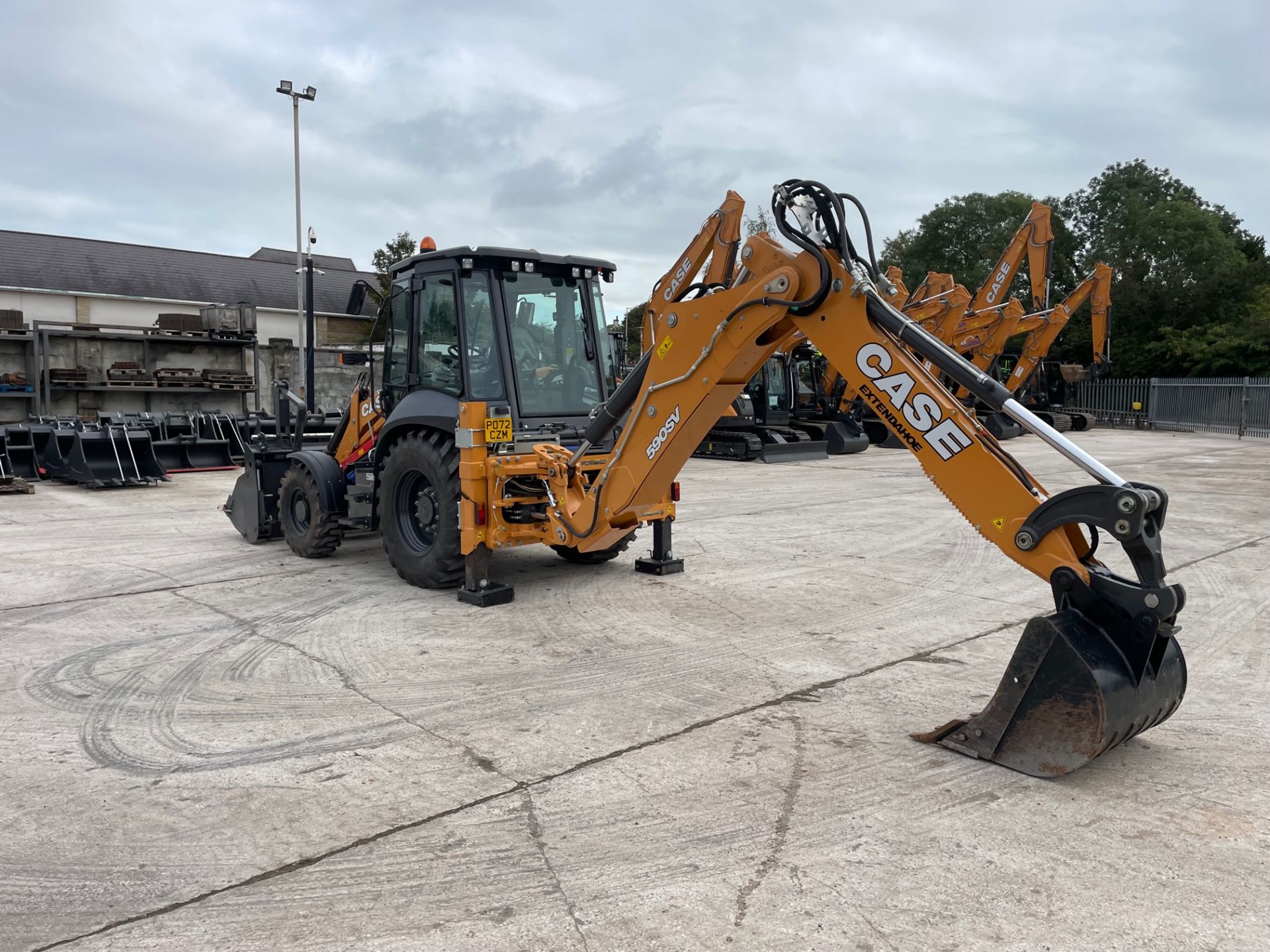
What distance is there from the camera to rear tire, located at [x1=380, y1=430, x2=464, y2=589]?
687 centimetres

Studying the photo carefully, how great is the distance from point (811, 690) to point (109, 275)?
131 ft

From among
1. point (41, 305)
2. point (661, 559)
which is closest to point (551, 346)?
point (661, 559)

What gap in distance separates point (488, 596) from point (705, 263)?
276 cm

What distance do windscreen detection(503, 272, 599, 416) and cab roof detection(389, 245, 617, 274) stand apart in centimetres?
12

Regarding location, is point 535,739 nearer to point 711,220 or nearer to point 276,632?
point 276,632

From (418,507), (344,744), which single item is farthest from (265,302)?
(344,744)

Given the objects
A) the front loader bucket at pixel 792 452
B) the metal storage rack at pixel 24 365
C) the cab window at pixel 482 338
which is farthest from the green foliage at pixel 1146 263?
the metal storage rack at pixel 24 365

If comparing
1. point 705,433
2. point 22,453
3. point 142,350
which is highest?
point 142,350

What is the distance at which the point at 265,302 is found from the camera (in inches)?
1581

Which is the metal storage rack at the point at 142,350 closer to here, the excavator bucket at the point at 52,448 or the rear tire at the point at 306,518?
the excavator bucket at the point at 52,448

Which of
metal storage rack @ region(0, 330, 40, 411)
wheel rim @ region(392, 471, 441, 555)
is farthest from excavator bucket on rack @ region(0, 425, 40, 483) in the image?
wheel rim @ region(392, 471, 441, 555)

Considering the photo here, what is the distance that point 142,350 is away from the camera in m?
22.5

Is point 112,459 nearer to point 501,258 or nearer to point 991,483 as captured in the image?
point 501,258

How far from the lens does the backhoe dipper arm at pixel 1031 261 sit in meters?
23.6
